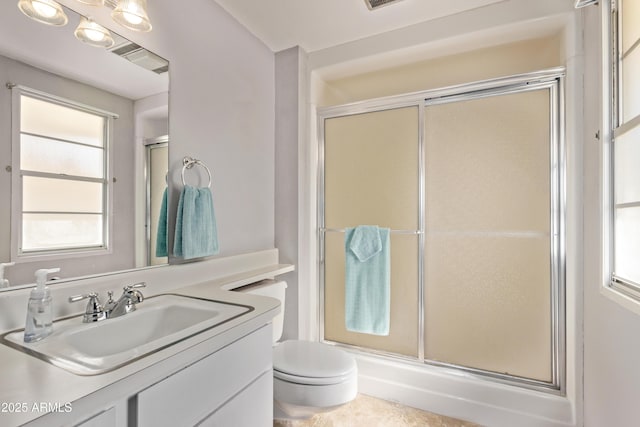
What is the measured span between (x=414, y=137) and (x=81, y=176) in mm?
1723

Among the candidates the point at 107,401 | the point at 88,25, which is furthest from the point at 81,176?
the point at 107,401

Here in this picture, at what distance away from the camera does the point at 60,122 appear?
997 mm

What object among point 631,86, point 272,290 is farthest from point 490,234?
point 272,290

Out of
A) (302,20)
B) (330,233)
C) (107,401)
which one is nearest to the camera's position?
(107,401)

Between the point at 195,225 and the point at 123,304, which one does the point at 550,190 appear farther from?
the point at 123,304

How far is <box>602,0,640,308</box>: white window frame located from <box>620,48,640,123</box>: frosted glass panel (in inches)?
1.1

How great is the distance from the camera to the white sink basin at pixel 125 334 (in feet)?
2.14

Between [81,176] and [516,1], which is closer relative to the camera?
[81,176]

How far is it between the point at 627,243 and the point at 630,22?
0.82 metres

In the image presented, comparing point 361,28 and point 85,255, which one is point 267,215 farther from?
point 361,28

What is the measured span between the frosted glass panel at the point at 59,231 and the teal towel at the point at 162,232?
22 cm

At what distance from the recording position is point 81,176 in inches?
41.5

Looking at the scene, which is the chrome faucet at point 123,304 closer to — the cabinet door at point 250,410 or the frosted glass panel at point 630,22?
the cabinet door at point 250,410

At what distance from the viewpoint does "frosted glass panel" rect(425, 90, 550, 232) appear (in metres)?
1.63
